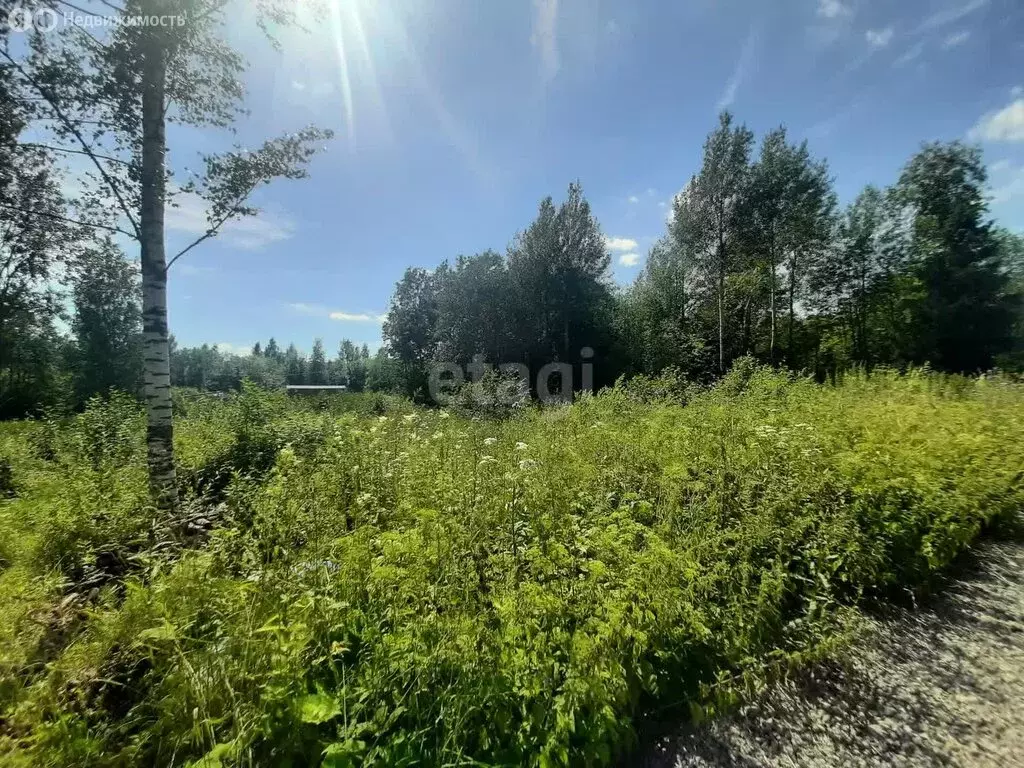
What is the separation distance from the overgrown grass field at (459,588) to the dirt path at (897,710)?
155 millimetres

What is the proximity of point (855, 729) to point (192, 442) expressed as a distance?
696 centimetres

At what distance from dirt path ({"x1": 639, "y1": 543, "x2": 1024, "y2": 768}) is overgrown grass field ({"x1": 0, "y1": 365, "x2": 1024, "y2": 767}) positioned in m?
0.16

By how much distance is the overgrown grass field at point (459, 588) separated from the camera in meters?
1.39

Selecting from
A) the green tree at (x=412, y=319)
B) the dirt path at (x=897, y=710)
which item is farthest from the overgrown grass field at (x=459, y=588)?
the green tree at (x=412, y=319)

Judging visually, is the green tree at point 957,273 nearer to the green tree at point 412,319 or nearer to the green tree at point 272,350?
the green tree at point 412,319

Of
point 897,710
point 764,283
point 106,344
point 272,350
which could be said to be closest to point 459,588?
point 897,710

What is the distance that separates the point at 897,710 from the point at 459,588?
2227mm

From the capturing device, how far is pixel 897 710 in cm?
194

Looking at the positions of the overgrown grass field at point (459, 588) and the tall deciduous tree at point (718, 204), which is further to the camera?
the tall deciduous tree at point (718, 204)

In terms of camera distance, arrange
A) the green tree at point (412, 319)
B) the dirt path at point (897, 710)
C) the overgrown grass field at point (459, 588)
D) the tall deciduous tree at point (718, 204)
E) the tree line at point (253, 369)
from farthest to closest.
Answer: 1. the tree line at point (253, 369)
2. the green tree at point (412, 319)
3. the tall deciduous tree at point (718, 204)
4. the dirt path at point (897, 710)
5. the overgrown grass field at point (459, 588)

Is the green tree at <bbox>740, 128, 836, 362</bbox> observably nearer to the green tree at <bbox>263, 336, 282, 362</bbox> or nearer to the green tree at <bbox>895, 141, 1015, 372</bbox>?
the green tree at <bbox>895, 141, 1015, 372</bbox>

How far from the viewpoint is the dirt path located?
5.69ft

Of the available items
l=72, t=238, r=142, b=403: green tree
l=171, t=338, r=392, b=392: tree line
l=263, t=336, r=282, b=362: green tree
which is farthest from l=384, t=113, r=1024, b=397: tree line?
l=263, t=336, r=282, b=362: green tree

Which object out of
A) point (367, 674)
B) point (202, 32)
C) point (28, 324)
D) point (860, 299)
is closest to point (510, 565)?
point (367, 674)
